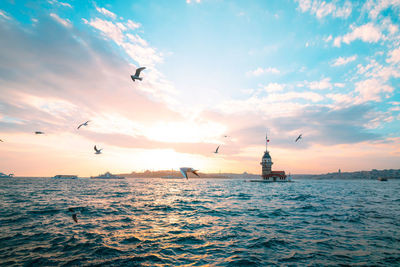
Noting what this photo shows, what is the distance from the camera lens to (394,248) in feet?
31.2

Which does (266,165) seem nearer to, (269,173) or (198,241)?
(269,173)

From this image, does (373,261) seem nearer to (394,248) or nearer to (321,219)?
(394,248)

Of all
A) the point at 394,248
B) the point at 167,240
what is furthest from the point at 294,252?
the point at 167,240

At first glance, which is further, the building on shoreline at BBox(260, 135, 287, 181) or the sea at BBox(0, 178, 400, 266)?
the building on shoreline at BBox(260, 135, 287, 181)

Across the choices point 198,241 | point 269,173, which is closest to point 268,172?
point 269,173

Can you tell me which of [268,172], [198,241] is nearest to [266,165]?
[268,172]

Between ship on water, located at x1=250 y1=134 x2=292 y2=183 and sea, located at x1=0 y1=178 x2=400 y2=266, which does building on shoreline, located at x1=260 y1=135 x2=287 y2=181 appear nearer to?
ship on water, located at x1=250 y1=134 x2=292 y2=183

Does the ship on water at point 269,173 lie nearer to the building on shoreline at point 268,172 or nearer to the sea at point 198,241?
the building on shoreline at point 268,172

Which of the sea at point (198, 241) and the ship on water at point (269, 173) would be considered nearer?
the sea at point (198, 241)

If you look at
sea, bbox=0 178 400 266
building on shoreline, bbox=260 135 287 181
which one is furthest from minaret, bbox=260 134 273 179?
sea, bbox=0 178 400 266

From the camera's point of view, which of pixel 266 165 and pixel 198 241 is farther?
pixel 266 165

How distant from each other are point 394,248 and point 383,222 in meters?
7.14

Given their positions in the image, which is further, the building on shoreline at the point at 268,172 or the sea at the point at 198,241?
the building on shoreline at the point at 268,172

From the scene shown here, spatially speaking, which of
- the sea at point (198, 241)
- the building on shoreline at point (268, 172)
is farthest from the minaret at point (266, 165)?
the sea at point (198, 241)
